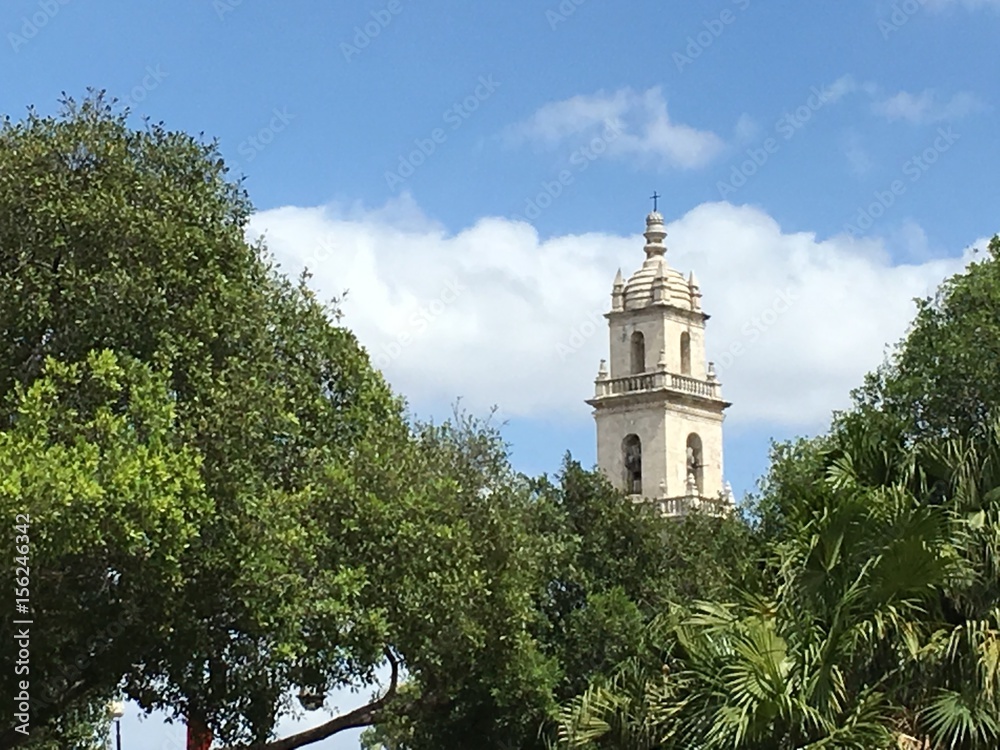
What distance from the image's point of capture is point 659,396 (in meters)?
68.2

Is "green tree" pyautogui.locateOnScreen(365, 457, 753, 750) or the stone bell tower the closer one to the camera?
"green tree" pyautogui.locateOnScreen(365, 457, 753, 750)

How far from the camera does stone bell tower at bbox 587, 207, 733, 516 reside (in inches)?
2694

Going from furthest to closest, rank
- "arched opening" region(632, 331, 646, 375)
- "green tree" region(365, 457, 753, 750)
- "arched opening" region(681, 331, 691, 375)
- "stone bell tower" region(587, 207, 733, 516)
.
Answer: "arched opening" region(681, 331, 691, 375)
"arched opening" region(632, 331, 646, 375)
"stone bell tower" region(587, 207, 733, 516)
"green tree" region(365, 457, 753, 750)

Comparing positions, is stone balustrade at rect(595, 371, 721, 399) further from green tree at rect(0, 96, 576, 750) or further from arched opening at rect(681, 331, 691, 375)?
green tree at rect(0, 96, 576, 750)

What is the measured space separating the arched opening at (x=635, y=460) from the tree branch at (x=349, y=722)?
39579 mm

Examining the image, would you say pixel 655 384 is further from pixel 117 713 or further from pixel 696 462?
pixel 117 713

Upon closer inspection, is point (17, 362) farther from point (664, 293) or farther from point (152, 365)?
point (664, 293)

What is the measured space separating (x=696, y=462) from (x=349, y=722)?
1662 inches

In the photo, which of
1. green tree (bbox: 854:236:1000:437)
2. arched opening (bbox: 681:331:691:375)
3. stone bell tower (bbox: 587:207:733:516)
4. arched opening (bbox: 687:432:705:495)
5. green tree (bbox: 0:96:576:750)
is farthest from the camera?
arched opening (bbox: 681:331:691:375)

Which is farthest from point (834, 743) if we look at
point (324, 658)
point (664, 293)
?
point (664, 293)

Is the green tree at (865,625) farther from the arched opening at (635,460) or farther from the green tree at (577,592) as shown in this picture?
the arched opening at (635,460)

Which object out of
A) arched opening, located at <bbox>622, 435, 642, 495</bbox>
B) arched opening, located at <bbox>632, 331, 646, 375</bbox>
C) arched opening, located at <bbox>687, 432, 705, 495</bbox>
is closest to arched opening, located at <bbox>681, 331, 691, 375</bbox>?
arched opening, located at <bbox>632, 331, 646, 375</bbox>

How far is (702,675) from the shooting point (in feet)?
61.0

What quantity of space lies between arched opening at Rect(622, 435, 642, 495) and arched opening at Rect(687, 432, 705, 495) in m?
1.98
